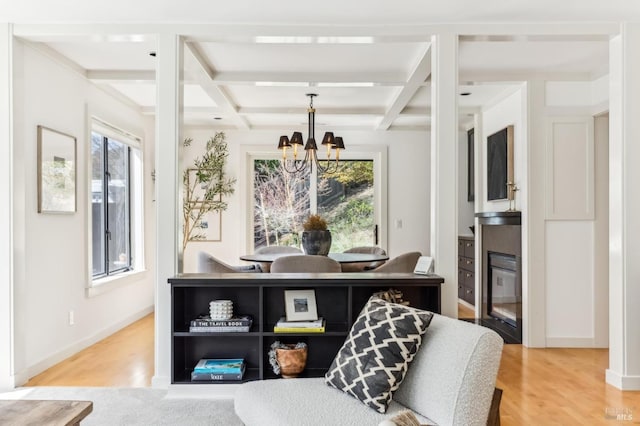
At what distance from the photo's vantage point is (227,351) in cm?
322

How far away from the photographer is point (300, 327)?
9.91 ft

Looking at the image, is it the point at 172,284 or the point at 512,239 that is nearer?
the point at 172,284

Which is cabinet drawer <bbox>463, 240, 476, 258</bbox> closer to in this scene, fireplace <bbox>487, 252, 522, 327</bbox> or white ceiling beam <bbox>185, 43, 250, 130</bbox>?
fireplace <bbox>487, 252, 522, 327</bbox>

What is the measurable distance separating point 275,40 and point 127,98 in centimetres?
267

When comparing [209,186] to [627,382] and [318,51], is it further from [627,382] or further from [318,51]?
[627,382]

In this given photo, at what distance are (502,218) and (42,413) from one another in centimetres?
396

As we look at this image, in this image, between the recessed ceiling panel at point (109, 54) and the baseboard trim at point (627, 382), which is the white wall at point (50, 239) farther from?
the baseboard trim at point (627, 382)

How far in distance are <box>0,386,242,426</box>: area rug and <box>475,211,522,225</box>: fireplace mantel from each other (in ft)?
9.75

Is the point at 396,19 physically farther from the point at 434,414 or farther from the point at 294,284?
the point at 434,414

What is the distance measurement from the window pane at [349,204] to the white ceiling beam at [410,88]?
843 millimetres

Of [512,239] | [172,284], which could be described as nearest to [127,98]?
[172,284]

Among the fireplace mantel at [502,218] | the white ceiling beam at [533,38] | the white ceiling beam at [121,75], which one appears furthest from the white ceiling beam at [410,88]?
the white ceiling beam at [121,75]

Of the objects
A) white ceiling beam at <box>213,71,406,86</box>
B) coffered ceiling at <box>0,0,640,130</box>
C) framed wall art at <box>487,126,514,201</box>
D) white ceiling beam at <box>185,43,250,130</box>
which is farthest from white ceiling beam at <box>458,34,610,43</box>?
white ceiling beam at <box>185,43,250,130</box>

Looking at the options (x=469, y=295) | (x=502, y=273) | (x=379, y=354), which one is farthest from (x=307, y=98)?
(x=379, y=354)
